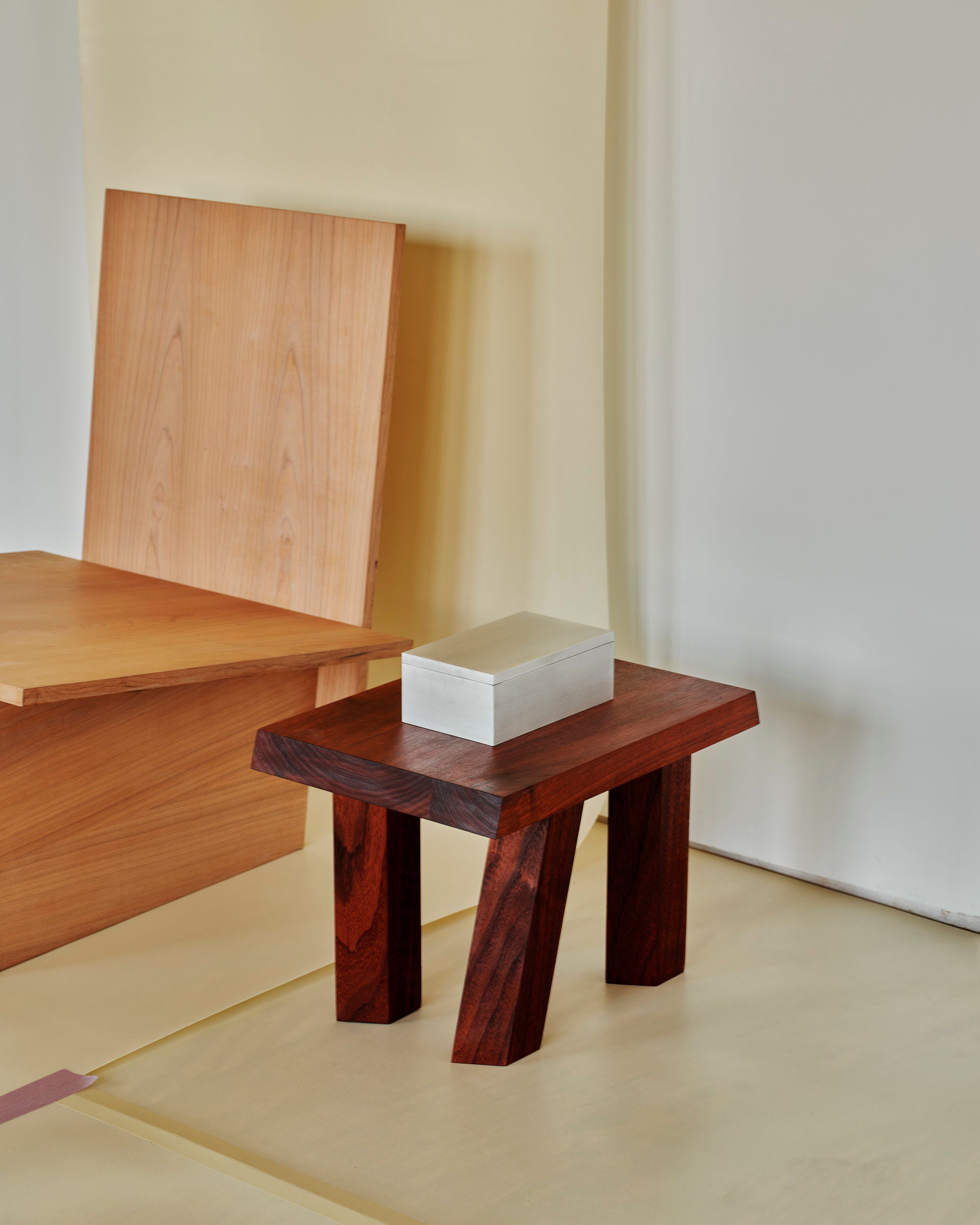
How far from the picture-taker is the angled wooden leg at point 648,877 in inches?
55.1

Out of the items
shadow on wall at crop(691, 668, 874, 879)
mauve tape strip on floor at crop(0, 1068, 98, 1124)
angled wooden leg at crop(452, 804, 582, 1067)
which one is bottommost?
mauve tape strip on floor at crop(0, 1068, 98, 1124)

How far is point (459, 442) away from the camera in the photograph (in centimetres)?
185

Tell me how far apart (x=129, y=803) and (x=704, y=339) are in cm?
90

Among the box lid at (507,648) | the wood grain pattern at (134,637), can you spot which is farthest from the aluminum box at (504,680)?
the wood grain pattern at (134,637)

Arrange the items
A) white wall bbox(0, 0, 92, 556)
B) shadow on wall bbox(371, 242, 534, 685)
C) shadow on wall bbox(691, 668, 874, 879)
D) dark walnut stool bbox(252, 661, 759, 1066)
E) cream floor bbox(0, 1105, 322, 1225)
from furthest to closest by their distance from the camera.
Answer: white wall bbox(0, 0, 92, 556) < shadow on wall bbox(371, 242, 534, 685) < shadow on wall bbox(691, 668, 874, 879) < dark walnut stool bbox(252, 661, 759, 1066) < cream floor bbox(0, 1105, 322, 1225)

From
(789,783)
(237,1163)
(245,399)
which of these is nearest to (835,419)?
(789,783)

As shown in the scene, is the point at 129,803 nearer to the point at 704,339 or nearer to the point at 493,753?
the point at 493,753

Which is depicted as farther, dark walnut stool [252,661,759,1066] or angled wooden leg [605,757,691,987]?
angled wooden leg [605,757,691,987]

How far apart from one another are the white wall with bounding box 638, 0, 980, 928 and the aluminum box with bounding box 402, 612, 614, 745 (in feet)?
1.32

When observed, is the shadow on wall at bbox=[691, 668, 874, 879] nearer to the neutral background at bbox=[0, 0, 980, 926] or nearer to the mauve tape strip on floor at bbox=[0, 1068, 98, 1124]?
the neutral background at bbox=[0, 0, 980, 926]

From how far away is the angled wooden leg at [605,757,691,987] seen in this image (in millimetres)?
1400

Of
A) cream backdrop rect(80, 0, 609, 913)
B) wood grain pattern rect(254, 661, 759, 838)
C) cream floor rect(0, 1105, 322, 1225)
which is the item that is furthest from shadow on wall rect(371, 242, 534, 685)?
cream floor rect(0, 1105, 322, 1225)

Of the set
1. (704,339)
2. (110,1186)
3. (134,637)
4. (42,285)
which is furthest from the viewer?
(42,285)

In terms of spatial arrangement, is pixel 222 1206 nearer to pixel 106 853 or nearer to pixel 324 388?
pixel 106 853
